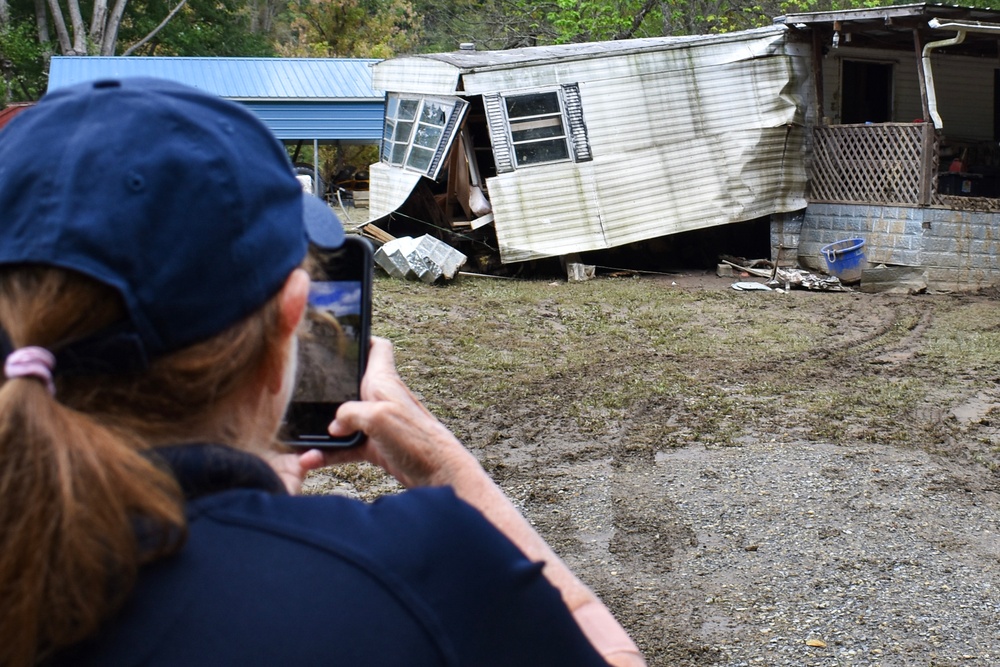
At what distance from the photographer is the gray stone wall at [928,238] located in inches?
481

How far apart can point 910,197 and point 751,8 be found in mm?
10498

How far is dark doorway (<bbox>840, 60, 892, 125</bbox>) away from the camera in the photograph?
616 inches

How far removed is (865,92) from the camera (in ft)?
52.2

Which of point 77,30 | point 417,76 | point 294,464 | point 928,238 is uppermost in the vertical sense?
point 77,30

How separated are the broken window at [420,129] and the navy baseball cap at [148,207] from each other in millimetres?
12497

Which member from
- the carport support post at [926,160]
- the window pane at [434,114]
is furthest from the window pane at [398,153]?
the carport support post at [926,160]

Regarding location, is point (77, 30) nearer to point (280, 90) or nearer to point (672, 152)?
point (280, 90)

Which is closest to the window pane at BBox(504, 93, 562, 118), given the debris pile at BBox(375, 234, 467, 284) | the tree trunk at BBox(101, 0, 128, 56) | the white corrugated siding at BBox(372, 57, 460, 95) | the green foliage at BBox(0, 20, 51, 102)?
the white corrugated siding at BBox(372, 57, 460, 95)

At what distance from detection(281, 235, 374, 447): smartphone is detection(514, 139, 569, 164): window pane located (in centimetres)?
1209

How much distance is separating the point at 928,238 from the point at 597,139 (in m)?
4.39

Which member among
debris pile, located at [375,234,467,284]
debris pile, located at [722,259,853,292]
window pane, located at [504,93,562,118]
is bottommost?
debris pile, located at [722,259,853,292]

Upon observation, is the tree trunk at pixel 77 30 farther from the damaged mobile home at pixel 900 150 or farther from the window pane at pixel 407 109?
the damaged mobile home at pixel 900 150

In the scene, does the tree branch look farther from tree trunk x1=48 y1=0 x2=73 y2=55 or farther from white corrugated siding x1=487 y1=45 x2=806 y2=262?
white corrugated siding x1=487 y1=45 x2=806 y2=262

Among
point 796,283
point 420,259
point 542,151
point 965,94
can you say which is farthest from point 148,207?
point 965,94
